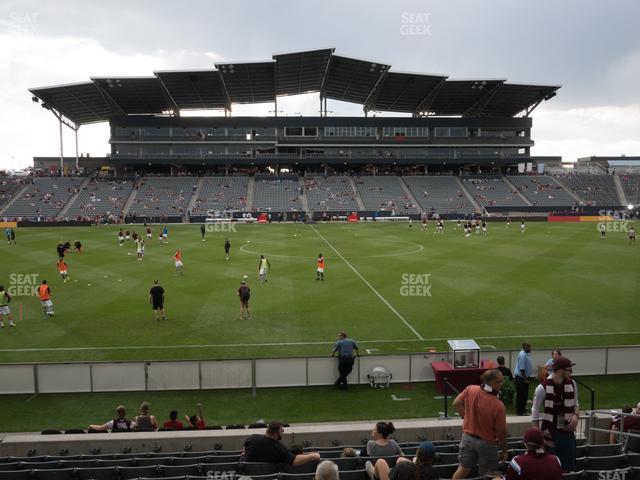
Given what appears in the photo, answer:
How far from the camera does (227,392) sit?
13078 mm

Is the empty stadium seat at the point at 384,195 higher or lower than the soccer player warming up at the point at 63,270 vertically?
higher

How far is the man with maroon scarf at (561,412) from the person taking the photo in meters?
6.32

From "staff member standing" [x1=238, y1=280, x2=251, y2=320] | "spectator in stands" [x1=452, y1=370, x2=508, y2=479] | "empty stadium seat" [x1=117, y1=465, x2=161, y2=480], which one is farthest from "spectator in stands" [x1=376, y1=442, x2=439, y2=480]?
"staff member standing" [x1=238, y1=280, x2=251, y2=320]

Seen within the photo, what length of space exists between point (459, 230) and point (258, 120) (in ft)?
148

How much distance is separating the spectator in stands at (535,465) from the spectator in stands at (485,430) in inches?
36.8

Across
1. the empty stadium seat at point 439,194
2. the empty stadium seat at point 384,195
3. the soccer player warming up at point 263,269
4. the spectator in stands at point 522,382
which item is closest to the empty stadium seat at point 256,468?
the spectator in stands at point 522,382

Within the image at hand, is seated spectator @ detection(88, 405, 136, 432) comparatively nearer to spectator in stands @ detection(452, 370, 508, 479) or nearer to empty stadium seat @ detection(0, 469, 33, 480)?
empty stadium seat @ detection(0, 469, 33, 480)

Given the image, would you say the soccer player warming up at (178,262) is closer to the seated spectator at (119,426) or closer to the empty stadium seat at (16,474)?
the seated spectator at (119,426)

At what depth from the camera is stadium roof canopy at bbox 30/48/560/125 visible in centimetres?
6956

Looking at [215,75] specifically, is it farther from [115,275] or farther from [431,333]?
[431,333]

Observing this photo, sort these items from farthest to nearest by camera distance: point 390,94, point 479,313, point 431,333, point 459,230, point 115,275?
point 390,94 < point 459,230 < point 115,275 < point 479,313 < point 431,333

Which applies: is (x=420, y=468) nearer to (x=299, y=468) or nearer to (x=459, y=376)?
(x=299, y=468)

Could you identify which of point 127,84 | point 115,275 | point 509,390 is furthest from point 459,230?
point 127,84

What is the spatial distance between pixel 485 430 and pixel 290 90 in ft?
253
